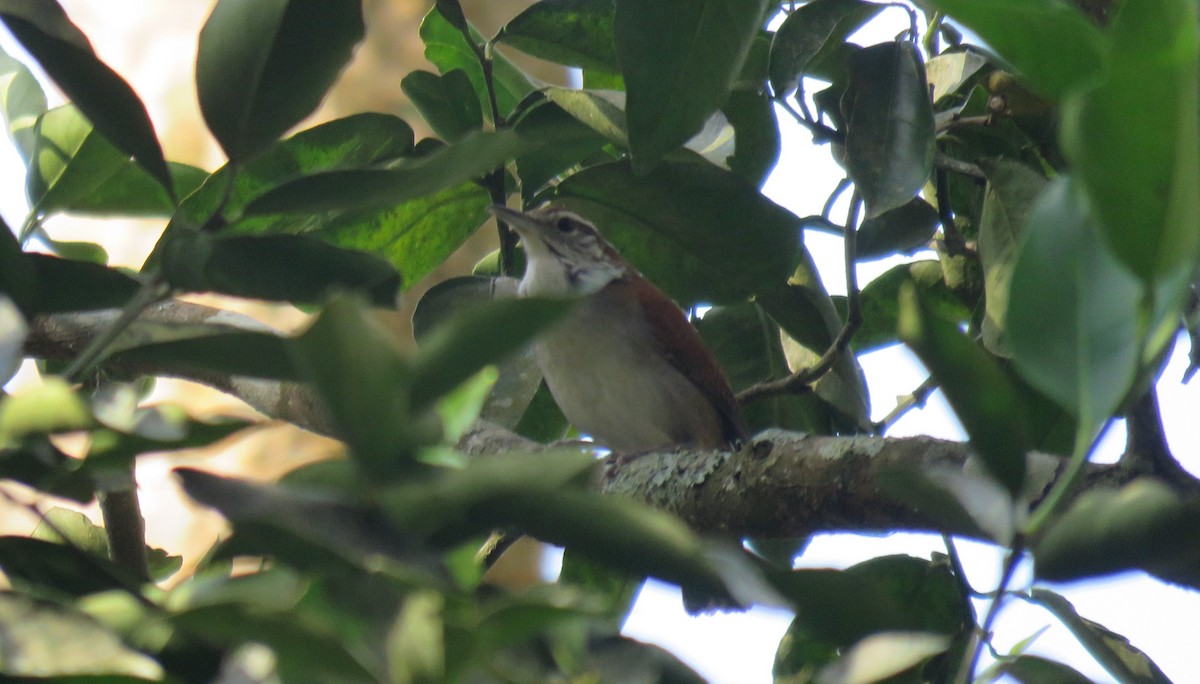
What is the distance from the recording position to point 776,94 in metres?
2.57

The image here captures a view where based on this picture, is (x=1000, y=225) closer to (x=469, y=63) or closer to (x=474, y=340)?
(x=469, y=63)

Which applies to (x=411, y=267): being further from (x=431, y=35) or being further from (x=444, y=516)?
(x=444, y=516)

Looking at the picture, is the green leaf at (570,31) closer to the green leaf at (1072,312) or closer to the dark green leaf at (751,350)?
the dark green leaf at (751,350)

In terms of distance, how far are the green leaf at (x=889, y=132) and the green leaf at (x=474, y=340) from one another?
155cm

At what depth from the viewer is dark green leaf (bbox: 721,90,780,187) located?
2.77 meters

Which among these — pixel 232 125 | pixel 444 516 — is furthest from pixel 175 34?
pixel 444 516

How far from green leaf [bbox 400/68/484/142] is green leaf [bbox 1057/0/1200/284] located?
2.05 meters

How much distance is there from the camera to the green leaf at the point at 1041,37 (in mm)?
973

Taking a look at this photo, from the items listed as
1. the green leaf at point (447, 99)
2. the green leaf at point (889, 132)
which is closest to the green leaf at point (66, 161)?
the green leaf at point (447, 99)

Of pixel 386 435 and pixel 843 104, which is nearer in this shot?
pixel 386 435

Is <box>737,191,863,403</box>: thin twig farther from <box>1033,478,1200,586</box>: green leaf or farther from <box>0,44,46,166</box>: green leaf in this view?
<box>0,44,46,166</box>: green leaf

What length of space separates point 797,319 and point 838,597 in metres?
Result: 1.68

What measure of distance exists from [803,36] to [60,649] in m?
2.00

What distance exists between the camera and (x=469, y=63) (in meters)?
3.25
